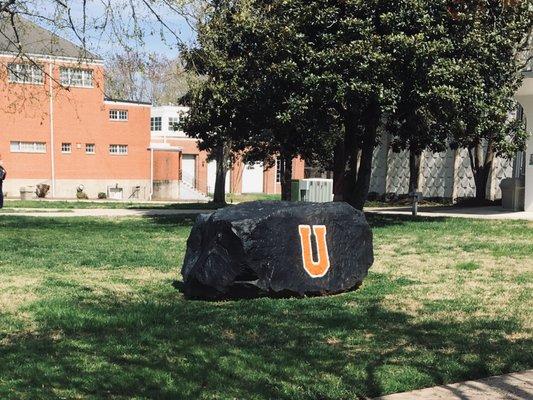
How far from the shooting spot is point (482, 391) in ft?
14.8

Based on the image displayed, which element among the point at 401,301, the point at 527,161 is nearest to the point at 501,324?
the point at 401,301

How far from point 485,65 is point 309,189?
679cm

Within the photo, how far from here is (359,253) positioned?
834 centimetres

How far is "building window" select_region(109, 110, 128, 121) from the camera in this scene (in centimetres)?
4187

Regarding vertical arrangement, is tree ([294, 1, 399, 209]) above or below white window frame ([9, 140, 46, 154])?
above

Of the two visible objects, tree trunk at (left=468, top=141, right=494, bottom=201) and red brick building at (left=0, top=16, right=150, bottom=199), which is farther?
red brick building at (left=0, top=16, right=150, bottom=199)

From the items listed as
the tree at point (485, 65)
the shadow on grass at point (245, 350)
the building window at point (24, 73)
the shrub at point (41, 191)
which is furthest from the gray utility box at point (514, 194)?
the shrub at point (41, 191)

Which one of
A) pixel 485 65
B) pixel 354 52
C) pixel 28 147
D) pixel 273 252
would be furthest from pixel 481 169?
pixel 28 147

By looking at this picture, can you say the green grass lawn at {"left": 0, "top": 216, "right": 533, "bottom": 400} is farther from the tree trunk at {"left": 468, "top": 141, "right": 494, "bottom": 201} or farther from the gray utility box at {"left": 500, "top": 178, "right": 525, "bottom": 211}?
the tree trunk at {"left": 468, "top": 141, "right": 494, "bottom": 201}

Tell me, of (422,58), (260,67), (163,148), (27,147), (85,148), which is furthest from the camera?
(163,148)

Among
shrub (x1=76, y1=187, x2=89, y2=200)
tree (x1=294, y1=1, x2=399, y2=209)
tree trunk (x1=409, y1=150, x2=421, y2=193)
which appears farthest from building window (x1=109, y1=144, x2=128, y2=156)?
tree (x1=294, y1=1, x2=399, y2=209)

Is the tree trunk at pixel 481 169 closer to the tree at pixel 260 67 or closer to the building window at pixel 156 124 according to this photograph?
the tree at pixel 260 67

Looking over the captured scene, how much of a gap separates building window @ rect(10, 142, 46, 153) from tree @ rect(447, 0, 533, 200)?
2800cm

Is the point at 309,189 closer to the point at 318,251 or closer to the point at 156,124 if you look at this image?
the point at 318,251
